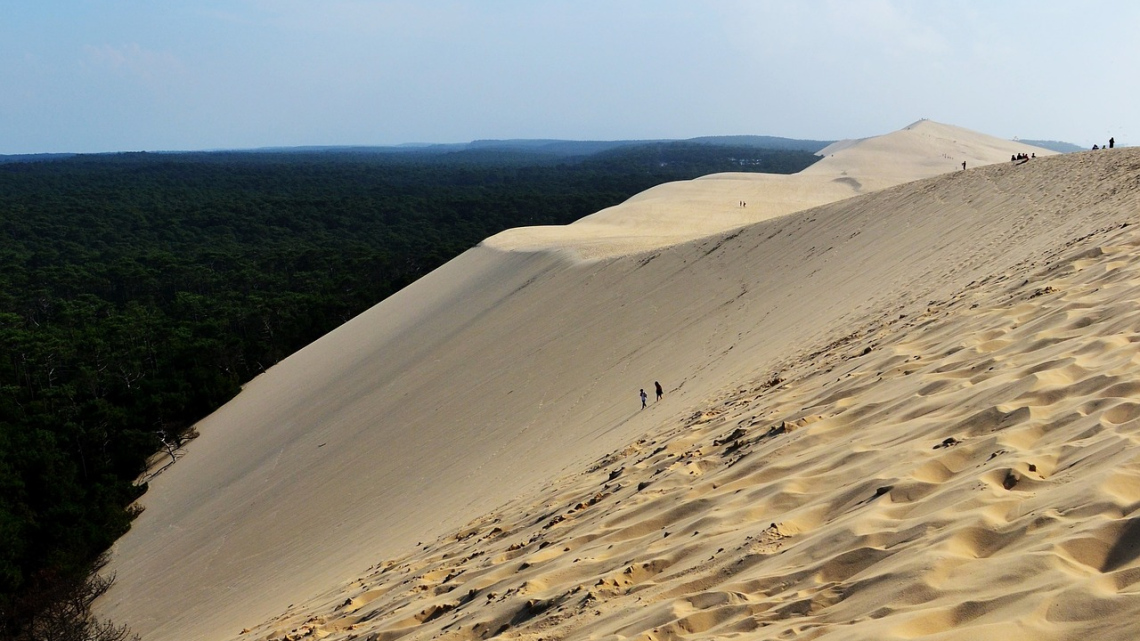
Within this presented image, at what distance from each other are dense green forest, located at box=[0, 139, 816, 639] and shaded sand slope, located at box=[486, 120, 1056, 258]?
9.65 meters

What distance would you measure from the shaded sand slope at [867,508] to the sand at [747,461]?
2 cm

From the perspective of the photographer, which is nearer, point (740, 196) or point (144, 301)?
point (144, 301)

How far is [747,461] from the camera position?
4871mm

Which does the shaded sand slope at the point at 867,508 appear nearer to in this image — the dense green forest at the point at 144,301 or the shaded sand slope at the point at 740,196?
the dense green forest at the point at 144,301

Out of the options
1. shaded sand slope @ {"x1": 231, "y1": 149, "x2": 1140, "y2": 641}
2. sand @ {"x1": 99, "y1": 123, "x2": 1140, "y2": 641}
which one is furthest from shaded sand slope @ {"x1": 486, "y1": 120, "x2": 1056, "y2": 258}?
shaded sand slope @ {"x1": 231, "y1": 149, "x2": 1140, "y2": 641}

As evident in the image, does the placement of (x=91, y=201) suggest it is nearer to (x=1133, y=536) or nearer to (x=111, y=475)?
(x=111, y=475)

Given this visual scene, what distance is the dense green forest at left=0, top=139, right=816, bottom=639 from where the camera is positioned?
1833cm

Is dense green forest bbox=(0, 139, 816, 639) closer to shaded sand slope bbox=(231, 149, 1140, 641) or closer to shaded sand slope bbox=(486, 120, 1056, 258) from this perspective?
shaded sand slope bbox=(486, 120, 1056, 258)

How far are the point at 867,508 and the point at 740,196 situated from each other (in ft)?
155

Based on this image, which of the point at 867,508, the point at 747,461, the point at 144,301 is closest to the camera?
the point at 867,508

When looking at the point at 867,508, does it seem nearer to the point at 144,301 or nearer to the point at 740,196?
the point at 740,196

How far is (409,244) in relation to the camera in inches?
2331

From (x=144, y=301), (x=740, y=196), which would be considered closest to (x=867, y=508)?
(x=740, y=196)

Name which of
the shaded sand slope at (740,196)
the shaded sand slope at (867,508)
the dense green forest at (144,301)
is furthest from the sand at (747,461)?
the shaded sand slope at (740,196)
